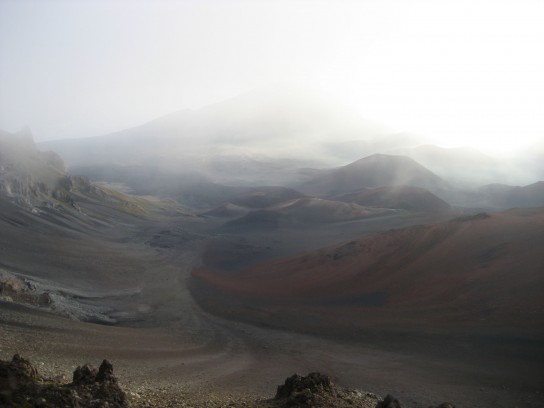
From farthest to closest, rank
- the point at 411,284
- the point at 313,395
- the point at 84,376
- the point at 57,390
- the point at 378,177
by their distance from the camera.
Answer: the point at 378,177, the point at 411,284, the point at 313,395, the point at 84,376, the point at 57,390

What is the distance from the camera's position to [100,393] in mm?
8664

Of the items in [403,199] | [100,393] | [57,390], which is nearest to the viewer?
[57,390]

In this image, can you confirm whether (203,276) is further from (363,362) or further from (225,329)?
(363,362)

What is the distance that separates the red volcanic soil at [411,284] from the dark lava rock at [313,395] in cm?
1131

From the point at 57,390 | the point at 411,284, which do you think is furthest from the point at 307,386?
the point at 411,284

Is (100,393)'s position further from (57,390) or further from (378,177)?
(378,177)

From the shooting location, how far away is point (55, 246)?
37719 millimetres

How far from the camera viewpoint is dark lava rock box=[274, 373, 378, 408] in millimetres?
10047

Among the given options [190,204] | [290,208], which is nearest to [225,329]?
[290,208]

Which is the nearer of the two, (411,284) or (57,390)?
(57,390)

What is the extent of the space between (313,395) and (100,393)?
446 centimetres

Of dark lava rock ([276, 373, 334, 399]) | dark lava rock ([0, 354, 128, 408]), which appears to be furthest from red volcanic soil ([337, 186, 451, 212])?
Answer: dark lava rock ([0, 354, 128, 408])

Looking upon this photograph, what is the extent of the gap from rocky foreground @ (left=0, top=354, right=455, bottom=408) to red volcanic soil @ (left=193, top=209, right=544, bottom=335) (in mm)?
10766

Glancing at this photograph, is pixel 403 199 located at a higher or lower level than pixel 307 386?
higher
